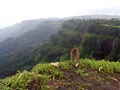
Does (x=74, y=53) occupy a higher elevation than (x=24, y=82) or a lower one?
higher

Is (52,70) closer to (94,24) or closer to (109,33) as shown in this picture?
(109,33)

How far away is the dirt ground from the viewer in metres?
7.55

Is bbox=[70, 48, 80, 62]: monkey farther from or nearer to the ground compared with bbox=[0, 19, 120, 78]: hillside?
farther from the ground

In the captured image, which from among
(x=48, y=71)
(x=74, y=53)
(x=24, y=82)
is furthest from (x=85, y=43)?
(x=24, y=82)

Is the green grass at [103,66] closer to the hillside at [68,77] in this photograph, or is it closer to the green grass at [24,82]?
the hillside at [68,77]

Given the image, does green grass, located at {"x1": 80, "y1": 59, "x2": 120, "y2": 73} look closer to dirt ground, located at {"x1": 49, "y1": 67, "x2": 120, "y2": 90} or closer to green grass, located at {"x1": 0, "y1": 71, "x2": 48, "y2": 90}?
dirt ground, located at {"x1": 49, "y1": 67, "x2": 120, "y2": 90}

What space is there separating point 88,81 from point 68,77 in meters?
0.56

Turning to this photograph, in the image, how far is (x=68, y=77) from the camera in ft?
26.6

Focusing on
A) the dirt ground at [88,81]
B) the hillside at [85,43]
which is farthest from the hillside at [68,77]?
the hillside at [85,43]

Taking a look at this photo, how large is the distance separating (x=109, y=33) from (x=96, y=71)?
421 feet

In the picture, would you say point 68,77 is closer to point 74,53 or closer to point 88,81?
point 88,81

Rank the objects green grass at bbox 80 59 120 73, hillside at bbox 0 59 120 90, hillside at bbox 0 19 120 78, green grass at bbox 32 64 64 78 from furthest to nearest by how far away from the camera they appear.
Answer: hillside at bbox 0 19 120 78 < green grass at bbox 80 59 120 73 < green grass at bbox 32 64 64 78 < hillside at bbox 0 59 120 90

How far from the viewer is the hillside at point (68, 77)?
7254mm

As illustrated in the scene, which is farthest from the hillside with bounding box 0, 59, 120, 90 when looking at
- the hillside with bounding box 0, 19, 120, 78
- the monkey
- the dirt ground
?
the hillside with bounding box 0, 19, 120, 78
